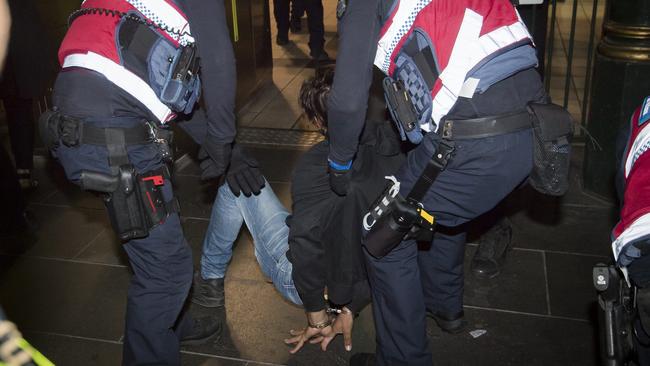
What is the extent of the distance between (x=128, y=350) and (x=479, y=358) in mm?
1574

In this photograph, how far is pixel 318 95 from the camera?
312 centimetres

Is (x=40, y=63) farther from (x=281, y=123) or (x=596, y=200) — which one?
(x=596, y=200)

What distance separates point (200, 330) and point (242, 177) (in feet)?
2.71

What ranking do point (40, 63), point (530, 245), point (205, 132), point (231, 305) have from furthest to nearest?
1. point (40, 63)
2. point (530, 245)
3. point (231, 305)
4. point (205, 132)

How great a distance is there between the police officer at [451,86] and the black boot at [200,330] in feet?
3.65

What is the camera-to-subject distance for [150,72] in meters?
2.79

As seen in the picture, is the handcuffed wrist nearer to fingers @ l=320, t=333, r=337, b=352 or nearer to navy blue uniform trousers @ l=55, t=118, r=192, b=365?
fingers @ l=320, t=333, r=337, b=352

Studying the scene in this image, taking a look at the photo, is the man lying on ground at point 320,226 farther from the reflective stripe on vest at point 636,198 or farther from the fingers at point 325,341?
the reflective stripe on vest at point 636,198

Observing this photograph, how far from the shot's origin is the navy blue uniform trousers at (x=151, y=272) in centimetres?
284

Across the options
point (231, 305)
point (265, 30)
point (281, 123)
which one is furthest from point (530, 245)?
point (265, 30)

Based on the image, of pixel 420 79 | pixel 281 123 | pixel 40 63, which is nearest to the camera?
pixel 420 79

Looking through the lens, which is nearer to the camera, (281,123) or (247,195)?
(247,195)

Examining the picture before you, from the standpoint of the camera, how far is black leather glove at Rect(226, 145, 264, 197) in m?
3.27

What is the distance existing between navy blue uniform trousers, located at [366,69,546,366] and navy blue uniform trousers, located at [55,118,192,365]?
79 cm
